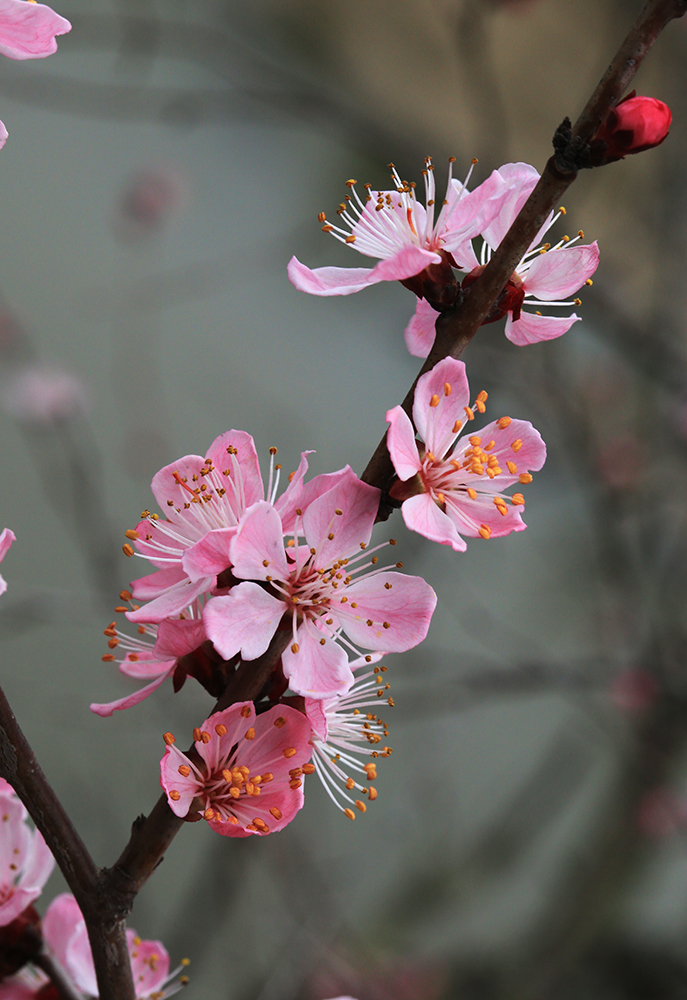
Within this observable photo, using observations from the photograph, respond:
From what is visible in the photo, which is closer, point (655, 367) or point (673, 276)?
point (655, 367)

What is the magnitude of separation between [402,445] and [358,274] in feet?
0.33

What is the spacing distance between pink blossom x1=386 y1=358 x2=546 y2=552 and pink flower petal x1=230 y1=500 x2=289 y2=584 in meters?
0.06

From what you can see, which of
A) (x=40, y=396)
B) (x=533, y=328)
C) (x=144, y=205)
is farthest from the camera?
(x=144, y=205)

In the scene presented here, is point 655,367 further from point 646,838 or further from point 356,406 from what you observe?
point 356,406

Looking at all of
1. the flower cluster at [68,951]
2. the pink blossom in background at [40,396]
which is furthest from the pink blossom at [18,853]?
the pink blossom in background at [40,396]

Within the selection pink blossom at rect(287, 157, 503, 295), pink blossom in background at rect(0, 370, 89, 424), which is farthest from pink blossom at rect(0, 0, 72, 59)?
pink blossom in background at rect(0, 370, 89, 424)

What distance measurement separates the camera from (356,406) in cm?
264

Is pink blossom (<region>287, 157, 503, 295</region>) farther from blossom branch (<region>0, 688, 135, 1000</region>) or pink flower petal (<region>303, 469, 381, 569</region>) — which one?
blossom branch (<region>0, 688, 135, 1000</region>)

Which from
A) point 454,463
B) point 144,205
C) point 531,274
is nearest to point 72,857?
point 454,463

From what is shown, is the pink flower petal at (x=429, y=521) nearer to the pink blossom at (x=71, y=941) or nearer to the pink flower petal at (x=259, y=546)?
the pink flower petal at (x=259, y=546)

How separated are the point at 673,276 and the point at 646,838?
1328 mm

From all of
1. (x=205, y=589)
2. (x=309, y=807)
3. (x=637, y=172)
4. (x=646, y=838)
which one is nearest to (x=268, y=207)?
(x=637, y=172)

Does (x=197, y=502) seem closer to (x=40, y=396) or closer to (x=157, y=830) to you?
(x=157, y=830)

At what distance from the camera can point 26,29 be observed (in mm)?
358
